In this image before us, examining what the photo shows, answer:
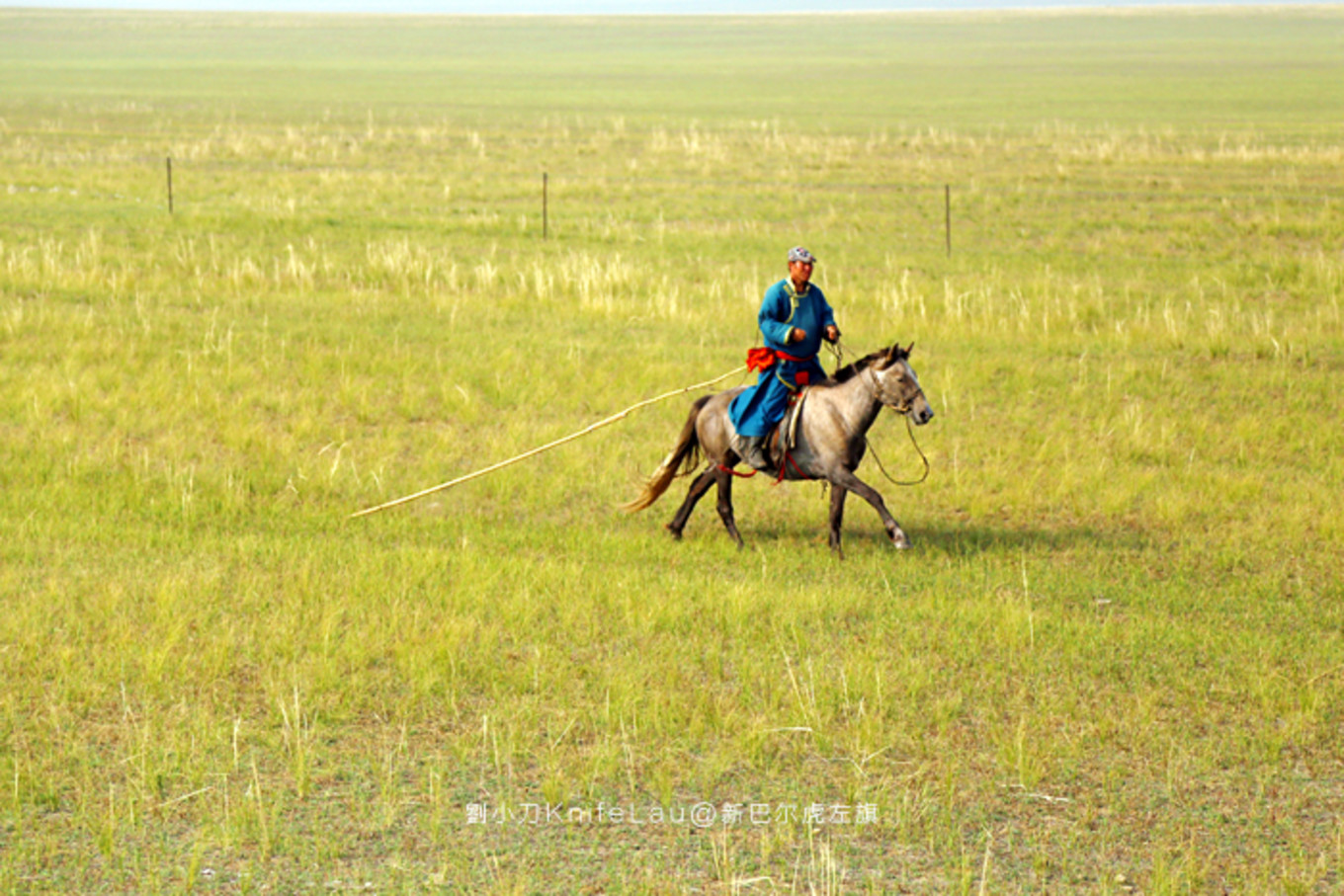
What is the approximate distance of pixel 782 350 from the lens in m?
11.5

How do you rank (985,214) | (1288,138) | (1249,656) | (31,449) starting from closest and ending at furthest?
(1249,656)
(31,449)
(985,214)
(1288,138)

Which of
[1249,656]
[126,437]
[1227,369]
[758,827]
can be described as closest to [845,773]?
[758,827]

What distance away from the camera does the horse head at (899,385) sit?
10.7 meters

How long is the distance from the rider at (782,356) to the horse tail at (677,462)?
47 cm

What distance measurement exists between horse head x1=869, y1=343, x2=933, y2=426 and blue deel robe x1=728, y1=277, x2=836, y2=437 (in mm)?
593

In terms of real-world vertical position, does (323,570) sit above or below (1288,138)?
below

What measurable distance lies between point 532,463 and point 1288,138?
48.5 metres

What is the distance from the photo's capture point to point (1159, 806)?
705 cm

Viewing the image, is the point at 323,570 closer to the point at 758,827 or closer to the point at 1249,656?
the point at 758,827

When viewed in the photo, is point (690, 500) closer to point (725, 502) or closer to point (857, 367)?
point (725, 502)

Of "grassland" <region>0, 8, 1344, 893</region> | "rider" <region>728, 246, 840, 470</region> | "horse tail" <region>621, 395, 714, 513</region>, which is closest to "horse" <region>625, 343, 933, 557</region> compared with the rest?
"horse tail" <region>621, 395, 714, 513</region>

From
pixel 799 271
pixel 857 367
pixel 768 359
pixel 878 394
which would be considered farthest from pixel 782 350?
pixel 878 394

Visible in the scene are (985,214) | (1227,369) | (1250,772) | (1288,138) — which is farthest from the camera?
(1288,138)

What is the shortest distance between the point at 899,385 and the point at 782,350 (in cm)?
113
